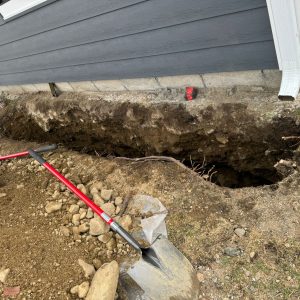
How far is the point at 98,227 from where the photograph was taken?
2.76 metres

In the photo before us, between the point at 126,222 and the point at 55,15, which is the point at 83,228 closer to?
the point at 126,222

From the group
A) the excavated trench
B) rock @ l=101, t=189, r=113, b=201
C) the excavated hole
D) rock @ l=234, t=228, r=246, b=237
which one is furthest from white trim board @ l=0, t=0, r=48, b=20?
rock @ l=234, t=228, r=246, b=237

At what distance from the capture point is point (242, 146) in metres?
3.06

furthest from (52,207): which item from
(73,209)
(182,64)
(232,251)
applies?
(182,64)

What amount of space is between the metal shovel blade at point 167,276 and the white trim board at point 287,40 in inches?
56.9

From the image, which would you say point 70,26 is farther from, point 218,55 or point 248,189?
point 248,189

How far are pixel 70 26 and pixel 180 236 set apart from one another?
2.34 metres

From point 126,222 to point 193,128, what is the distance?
108 centimetres

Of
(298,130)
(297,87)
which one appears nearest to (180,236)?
(298,130)

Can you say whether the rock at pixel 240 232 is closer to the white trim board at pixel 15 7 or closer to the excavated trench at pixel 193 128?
the excavated trench at pixel 193 128

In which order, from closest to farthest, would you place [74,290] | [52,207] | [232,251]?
1. [232,251]
2. [74,290]
3. [52,207]

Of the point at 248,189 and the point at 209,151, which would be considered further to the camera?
the point at 209,151

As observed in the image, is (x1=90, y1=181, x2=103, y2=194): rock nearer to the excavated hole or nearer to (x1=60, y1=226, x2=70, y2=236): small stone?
(x1=60, y1=226, x2=70, y2=236): small stone

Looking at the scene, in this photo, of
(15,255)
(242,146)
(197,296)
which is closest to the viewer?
(197,296)
